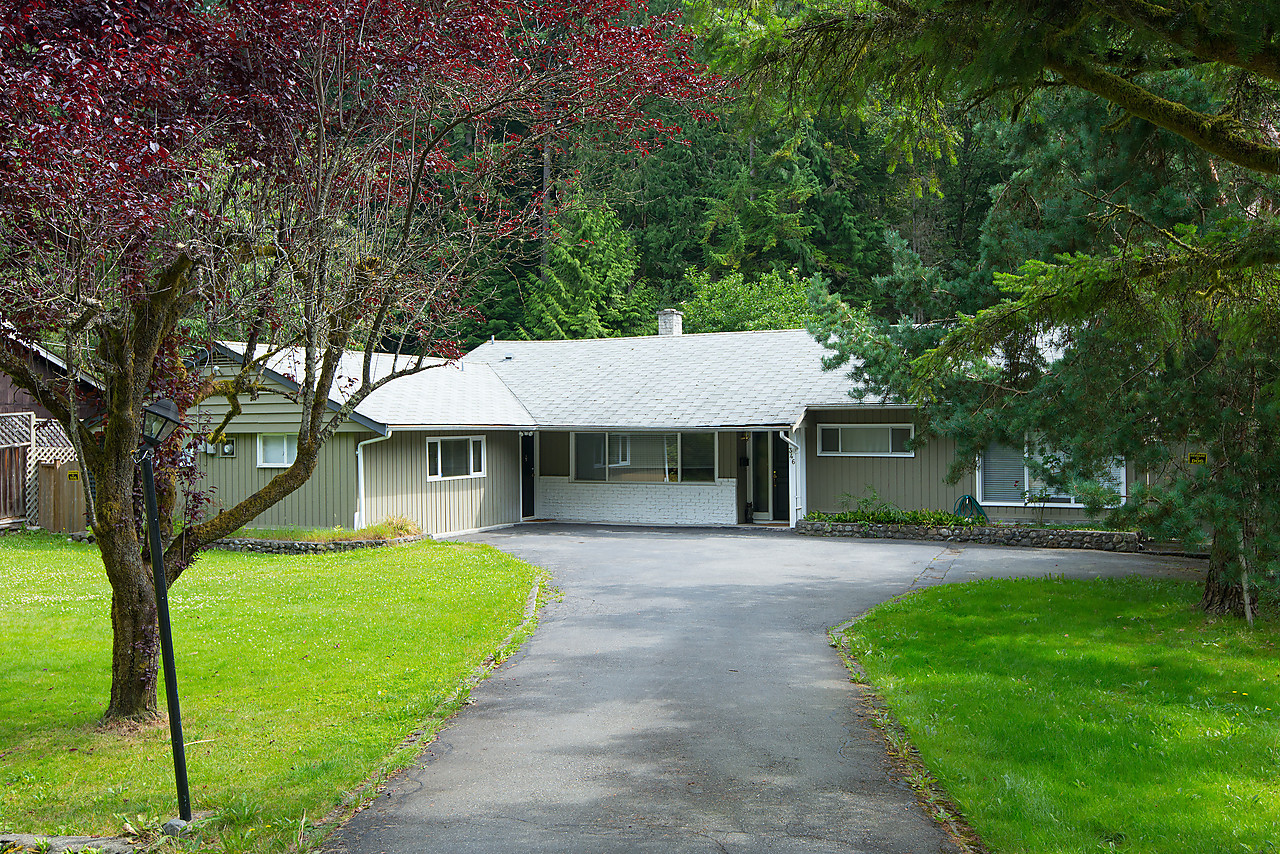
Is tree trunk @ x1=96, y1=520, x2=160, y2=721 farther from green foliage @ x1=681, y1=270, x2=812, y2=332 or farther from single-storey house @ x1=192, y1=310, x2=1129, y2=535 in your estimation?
green foliage @ x1=681, y1=270, x2=812, y2=332

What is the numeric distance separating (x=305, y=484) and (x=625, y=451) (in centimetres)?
803

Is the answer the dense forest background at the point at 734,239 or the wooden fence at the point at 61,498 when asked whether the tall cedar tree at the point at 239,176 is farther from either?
the dense forest background at the point at 734,239

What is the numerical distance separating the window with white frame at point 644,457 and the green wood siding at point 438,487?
1811 mm

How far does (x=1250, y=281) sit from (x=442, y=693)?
7.49 metres

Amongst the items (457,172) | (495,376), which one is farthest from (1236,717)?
(495,376)

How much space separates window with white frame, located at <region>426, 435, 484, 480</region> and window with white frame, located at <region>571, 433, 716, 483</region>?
2816 millimetres

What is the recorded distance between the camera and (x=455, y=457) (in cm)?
2266

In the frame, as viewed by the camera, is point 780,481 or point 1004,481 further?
point 780,481

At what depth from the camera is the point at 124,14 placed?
6.17m

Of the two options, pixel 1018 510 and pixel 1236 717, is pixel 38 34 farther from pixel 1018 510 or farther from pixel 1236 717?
pixel 1018 510

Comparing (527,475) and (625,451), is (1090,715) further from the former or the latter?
(527,475)

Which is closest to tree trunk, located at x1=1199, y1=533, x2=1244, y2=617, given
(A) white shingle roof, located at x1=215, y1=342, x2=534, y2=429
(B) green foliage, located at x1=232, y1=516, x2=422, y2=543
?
(A) white shingle roof, located at x1=215, y1=342, x2=534, y2=429

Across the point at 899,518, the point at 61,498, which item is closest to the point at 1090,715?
the point at 899,518

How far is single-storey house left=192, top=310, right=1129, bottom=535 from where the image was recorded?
20875 millimetres
